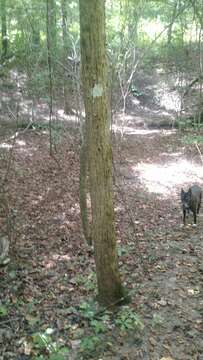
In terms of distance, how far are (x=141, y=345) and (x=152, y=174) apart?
30.1 ft

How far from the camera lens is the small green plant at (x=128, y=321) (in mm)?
4992

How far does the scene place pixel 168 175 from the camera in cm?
1345

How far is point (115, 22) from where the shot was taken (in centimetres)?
1638

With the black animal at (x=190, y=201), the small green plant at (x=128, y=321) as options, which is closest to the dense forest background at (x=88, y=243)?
the small green plant at (x=128, y=321)

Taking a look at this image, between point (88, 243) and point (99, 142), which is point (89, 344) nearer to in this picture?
point (99, 142)

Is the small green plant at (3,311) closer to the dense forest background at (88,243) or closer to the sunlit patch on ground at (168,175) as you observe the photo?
the dense forest background at (88,243)

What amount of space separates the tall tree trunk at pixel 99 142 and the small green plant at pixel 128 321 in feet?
0.90

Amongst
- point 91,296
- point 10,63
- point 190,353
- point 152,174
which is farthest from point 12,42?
point 190,353

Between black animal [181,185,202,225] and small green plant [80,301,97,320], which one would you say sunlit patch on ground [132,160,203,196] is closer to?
black animal [181,185,202,225]

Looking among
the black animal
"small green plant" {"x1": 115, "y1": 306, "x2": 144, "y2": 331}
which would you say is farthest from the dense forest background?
the black animal

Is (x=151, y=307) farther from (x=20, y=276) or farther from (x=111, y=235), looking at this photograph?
(x=20, y=276)

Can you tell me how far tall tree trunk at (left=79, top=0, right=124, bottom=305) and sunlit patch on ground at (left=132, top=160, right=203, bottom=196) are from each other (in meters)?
6.67

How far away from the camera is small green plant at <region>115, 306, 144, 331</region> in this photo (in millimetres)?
4992

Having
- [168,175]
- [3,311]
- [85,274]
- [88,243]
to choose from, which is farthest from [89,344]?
[168,175]
